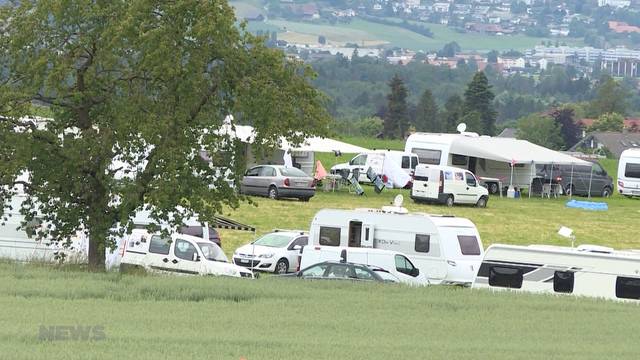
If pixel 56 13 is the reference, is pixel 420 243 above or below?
below

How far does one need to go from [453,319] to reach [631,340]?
8.00ft

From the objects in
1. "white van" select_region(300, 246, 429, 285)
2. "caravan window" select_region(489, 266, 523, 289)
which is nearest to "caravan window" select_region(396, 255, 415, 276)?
"white van" select_region(300, 246, 429, 285)

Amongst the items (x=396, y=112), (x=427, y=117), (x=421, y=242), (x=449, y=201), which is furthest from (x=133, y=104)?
(x=427, y=117)

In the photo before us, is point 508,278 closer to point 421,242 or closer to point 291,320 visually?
point 421,242

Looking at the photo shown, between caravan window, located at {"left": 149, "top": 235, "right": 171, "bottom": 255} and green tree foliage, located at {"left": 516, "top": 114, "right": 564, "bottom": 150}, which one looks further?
green tree foliage, located at {"left": 516, "top": 114, "right": 564, "bottom": 150}

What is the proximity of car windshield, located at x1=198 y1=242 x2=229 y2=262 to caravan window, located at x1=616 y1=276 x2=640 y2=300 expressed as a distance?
9.02 metres

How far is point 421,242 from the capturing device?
29.4 metres

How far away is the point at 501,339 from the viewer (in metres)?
15.4

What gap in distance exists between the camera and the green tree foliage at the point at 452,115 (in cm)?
12331

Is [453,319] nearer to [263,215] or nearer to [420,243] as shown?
[420,243]

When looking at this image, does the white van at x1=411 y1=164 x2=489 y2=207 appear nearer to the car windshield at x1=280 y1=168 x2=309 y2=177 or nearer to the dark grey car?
the car windshield at x1=280 y1=168 x2=309 y2=177

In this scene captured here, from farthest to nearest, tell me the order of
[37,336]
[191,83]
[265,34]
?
[265,34] → [191,83] → [37,336]

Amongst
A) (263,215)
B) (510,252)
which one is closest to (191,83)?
(510,252)

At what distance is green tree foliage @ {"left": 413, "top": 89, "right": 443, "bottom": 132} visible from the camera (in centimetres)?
13762
